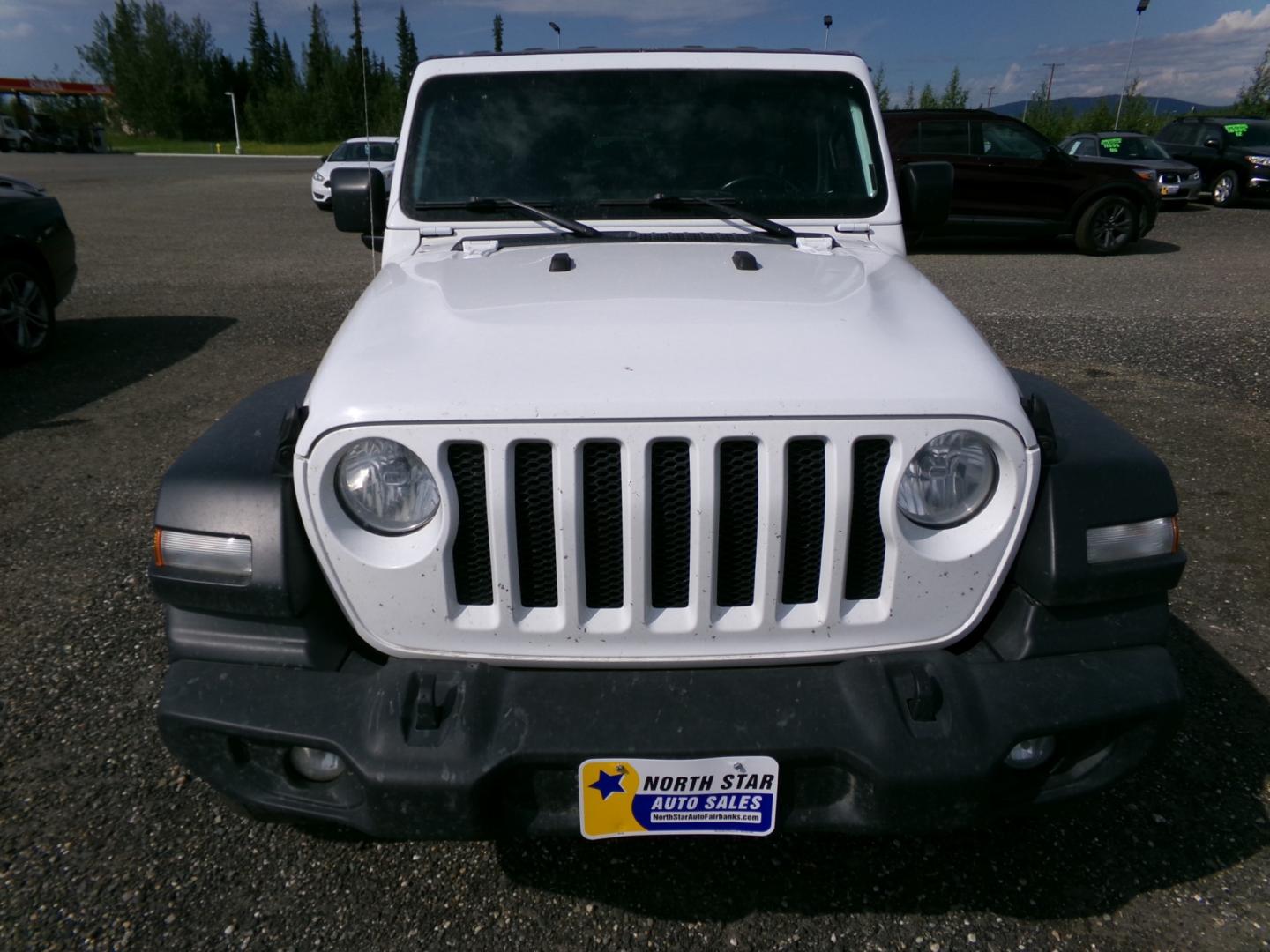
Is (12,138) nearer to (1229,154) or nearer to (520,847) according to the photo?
(1229,154)

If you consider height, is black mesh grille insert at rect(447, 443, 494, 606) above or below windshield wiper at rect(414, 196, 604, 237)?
below

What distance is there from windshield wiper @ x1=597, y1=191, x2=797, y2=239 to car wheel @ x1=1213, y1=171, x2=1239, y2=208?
63.3 feet

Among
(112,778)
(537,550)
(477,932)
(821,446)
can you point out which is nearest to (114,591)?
(112,778)

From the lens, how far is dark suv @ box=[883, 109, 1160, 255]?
1253cm

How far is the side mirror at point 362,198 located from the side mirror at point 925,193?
1863 millimetres

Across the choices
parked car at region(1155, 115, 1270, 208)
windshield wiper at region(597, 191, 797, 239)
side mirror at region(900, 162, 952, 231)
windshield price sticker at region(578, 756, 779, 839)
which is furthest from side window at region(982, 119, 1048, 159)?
windshield price sticker at region(578, 756, 779, 839)

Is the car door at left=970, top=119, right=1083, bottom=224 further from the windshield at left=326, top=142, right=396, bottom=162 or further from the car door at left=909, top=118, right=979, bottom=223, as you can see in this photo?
the windshield at left=326, top=142, right=396, bottom=162

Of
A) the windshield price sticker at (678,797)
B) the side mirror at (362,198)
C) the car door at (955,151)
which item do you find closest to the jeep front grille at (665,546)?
the windshield price sticker at (678,797)

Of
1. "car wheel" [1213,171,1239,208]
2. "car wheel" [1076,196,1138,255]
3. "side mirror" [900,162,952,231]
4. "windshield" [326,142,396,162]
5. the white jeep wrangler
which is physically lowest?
"car wheel" [1213,171,1239,208]

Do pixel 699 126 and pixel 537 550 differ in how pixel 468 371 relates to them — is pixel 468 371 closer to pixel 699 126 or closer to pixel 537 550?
pixel 537 550

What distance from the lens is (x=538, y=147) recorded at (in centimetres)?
328

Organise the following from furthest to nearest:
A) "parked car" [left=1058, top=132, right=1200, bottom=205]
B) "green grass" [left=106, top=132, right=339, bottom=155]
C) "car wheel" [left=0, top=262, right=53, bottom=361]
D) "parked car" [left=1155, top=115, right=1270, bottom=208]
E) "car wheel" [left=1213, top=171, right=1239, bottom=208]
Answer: "green grass" [left=106, top=132, right=339, bottom=155] → "car wheel" [left=1213, top=171, right=1239, bottom=208] → "parked car" [left=1155, top=115, right=1270, bottom=208] → "parked car" [left=1058, top=132, right=1200, bottom=205] → "car wheel" [left=0, top=262, right=53, bottom=361]

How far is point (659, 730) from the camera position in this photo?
187cm

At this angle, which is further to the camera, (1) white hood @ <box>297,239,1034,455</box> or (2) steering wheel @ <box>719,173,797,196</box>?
(2) steering wheel @ <box>719,173,797,196</box>
